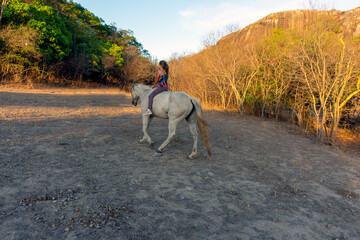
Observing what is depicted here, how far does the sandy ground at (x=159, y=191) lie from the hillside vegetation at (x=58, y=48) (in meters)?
17.2

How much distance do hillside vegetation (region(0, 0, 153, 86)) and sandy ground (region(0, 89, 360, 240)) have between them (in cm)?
1717

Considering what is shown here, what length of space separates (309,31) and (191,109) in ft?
27.2

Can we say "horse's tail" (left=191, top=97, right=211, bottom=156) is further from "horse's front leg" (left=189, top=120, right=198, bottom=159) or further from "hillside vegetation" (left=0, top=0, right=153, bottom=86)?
"hillside vegetation" (left=0, top=0, right=153, bottom=86)

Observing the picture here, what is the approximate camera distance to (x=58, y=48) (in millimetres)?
22047

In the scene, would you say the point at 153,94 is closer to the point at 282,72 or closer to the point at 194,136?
the point at 194,136

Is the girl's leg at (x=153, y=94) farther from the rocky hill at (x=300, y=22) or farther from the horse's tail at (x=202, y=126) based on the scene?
the rocky hill at (x=300, y=22)

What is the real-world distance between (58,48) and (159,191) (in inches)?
955

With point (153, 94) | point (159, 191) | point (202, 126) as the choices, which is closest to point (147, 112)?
point (153, 94)

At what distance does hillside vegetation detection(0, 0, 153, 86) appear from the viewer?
725 inches

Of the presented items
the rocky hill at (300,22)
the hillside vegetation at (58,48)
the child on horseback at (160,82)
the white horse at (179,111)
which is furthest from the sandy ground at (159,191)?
the hillside vegetation at (58,48)

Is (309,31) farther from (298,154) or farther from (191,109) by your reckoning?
(191,109)

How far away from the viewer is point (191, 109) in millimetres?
5582

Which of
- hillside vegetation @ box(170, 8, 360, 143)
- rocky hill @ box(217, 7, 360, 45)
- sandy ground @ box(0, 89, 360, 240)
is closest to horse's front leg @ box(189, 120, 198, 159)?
sandy ground @ box(0, 89, 360, 240)

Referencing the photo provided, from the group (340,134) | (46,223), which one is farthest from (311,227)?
(340,134)
